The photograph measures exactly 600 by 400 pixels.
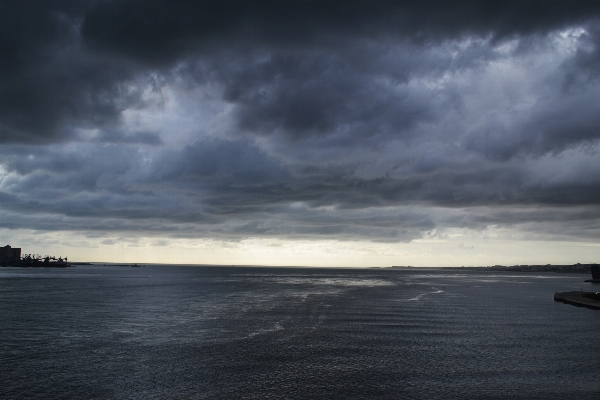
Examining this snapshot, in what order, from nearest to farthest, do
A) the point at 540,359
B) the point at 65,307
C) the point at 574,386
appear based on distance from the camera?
1. the point at 574,386
2. the point at 540,359
3. the point at 65,307

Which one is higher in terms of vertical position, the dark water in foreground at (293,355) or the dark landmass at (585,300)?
the dark water in foreground at (293,355)

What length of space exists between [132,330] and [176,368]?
20655 millimetres

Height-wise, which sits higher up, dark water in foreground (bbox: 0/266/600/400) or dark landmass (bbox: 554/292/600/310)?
dark water in foreground (bbox: 0/266/600/400)

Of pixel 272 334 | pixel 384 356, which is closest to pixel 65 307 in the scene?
pixel 272 334

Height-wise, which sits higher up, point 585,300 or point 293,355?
point 293,355

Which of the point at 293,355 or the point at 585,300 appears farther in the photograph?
the point at 585,300

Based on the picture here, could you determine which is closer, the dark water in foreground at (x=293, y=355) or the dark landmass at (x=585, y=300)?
the dark water in foreground at (x=293, y=355)

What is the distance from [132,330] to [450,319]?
44861 millimetres

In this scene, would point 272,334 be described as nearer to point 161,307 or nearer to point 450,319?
point 450,319

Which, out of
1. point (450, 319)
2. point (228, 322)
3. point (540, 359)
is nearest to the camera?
point (540, 359)

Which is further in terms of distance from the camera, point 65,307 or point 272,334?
point 65,307

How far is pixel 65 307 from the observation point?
2968 inches

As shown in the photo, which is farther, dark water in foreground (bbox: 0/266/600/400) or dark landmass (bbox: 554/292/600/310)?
dark landmass (bbox: 554/292/600/310)

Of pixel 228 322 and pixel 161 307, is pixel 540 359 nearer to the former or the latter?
pixel 228 322
